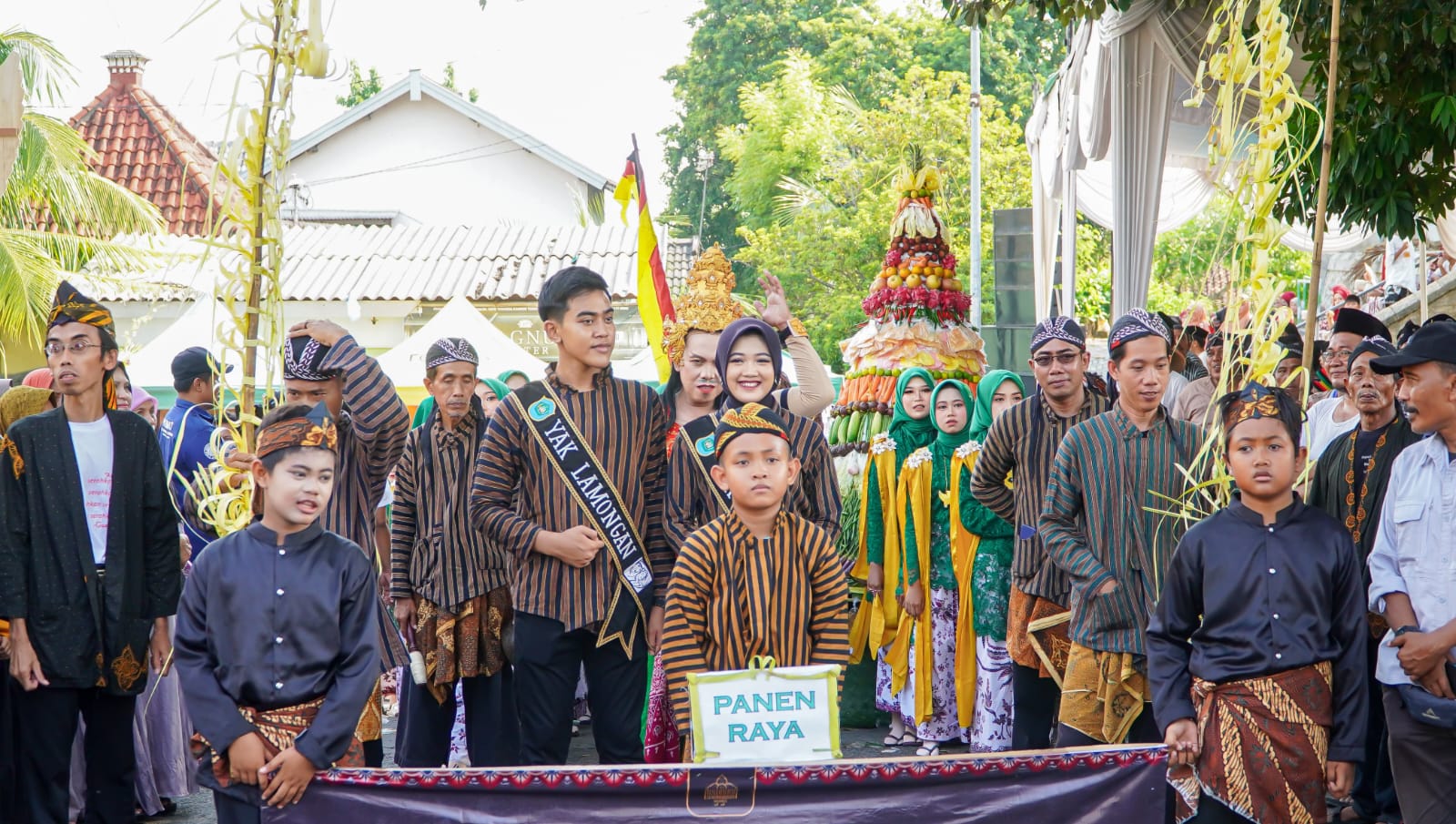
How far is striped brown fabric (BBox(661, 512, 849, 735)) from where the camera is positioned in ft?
13.7

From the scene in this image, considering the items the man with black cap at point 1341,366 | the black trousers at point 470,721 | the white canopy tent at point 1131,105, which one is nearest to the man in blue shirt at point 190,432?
the black trousers at point 470,721

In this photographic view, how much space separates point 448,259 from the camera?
2484 cm

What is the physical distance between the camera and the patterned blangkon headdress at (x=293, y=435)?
13.2 feet

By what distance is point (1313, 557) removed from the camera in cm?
403

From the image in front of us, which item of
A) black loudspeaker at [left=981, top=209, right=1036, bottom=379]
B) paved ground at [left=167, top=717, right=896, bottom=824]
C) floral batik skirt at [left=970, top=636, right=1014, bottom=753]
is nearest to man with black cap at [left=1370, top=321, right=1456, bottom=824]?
paved ground at [left=167, top=717, right=896, bottom=824]

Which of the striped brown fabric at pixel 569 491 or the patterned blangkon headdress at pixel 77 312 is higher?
the patterned blangkon headdress at pixel 77 312

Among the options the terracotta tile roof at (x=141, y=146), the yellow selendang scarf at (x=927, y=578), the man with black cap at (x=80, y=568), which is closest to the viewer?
the man with black cap at (x=80, y=568)

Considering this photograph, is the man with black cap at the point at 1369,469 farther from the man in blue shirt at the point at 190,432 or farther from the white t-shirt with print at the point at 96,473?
the man in blue shirt at the point at 190,432

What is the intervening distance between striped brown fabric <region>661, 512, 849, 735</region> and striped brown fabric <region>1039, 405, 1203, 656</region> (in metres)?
1.13

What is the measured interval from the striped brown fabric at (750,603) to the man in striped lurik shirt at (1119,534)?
115 cm

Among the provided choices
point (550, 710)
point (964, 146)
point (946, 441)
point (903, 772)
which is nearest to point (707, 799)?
point (903, 772)

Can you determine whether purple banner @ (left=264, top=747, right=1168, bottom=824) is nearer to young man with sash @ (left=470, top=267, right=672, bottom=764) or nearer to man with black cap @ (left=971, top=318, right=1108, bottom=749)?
young man with sash @ (left=470, top=267, right=672, bottom=764)

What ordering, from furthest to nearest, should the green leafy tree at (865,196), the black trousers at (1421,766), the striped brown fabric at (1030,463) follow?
the green leafy tree at (865,196) → the striped brown fabric at (1030,463) → the black trousers at (1421,766)

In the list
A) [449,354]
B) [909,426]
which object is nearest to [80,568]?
[449,354]
